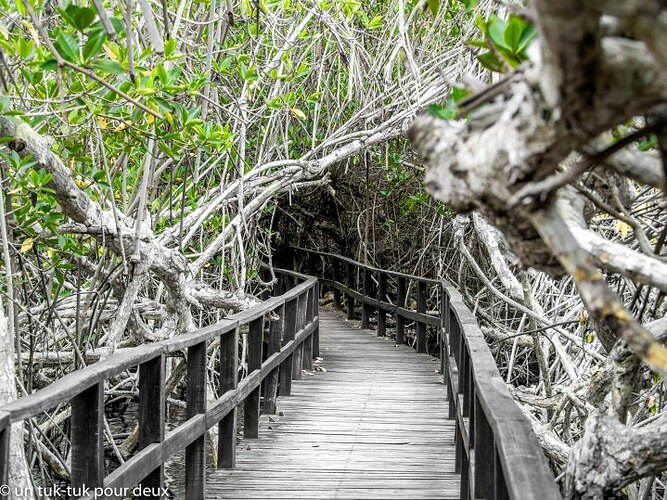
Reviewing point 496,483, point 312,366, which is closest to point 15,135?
point 496,483

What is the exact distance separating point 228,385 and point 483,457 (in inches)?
82.3

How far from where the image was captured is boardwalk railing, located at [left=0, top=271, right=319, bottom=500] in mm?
2553

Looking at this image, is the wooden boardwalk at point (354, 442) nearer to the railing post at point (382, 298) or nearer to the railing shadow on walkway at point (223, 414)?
the railing shadow on walkway at point (223, 414)

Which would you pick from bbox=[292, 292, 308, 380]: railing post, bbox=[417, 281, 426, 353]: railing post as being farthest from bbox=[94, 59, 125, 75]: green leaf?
bbox=[417, 281, 426, 353]: railing post

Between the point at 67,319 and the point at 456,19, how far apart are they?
4893mm

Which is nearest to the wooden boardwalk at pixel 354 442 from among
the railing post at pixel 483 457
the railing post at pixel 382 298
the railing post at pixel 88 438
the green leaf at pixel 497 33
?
the railing post at pixel 483 457

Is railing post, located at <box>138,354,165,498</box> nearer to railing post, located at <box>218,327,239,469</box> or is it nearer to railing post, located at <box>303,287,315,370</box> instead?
railing post, located at <box>218,327,239,469</box>

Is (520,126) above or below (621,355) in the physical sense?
above

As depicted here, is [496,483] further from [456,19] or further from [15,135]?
[456,19]

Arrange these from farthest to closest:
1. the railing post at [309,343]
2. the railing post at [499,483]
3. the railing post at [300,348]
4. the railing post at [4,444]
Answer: the railing post at [309,343] < the railing post at [300,348] < the railing post at [499,483] < the railing post at [4,444]

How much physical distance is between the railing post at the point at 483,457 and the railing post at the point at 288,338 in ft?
13.3

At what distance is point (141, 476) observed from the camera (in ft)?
10.5

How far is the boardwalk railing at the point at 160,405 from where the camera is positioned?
2.55 metres

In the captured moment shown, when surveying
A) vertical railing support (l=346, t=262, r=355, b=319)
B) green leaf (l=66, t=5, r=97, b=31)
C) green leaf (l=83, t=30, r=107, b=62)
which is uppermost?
green leaf (l=66, t=5, r=97, b=31)
